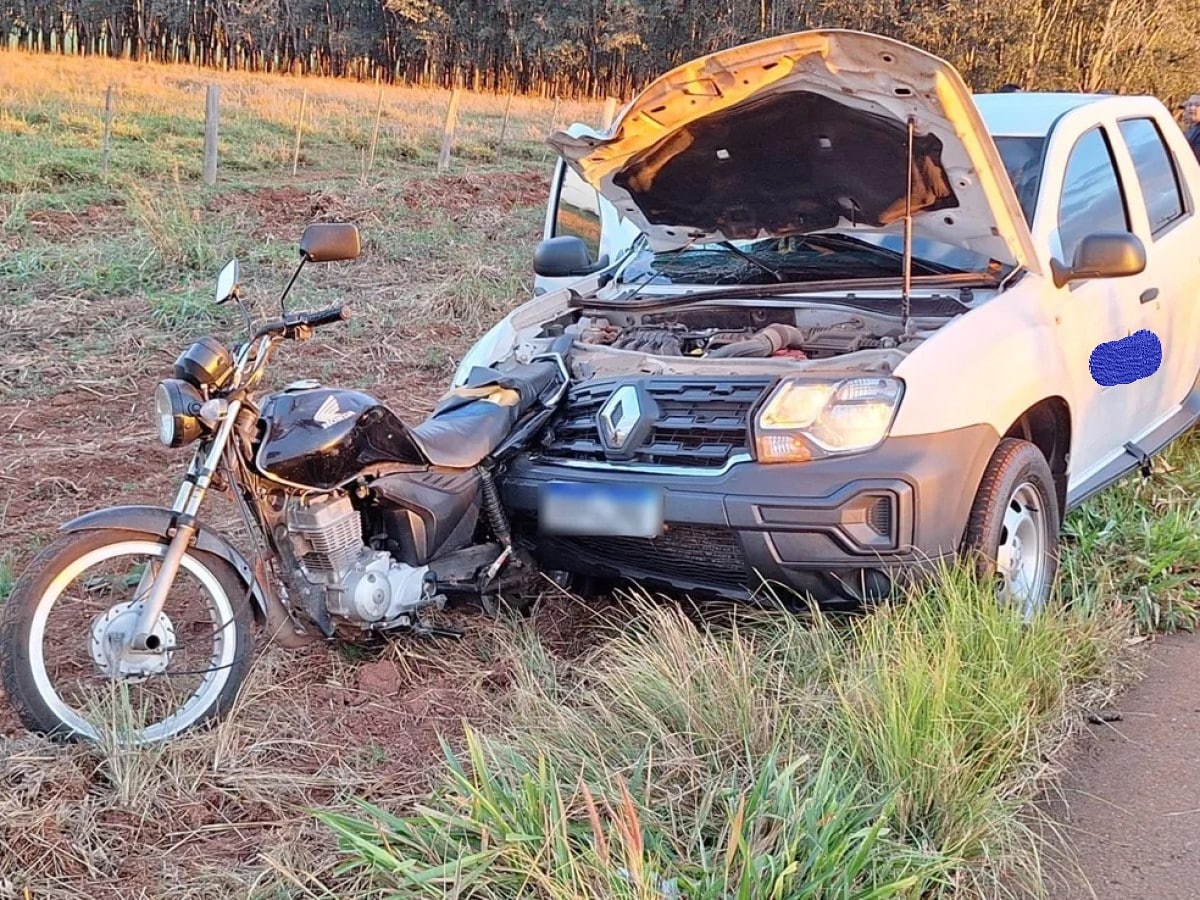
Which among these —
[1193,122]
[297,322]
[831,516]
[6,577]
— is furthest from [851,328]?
[1193,122]

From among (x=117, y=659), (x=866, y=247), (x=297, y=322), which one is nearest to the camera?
(x=117, y=659)

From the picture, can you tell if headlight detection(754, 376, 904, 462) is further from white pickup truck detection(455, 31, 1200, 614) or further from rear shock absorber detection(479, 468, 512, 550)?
rear shock absorber detection(479, 468, 512, 550)

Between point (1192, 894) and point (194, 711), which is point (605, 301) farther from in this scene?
point (1192, 894)

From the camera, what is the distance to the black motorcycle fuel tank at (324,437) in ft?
10.6

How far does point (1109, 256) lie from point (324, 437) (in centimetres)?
253

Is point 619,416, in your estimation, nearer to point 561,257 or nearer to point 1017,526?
point 1017,526

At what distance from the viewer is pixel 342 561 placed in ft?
11.1

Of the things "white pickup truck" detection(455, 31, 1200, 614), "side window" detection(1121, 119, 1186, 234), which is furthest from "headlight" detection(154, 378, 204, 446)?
"side window" detection(1121, 119, 1186, 234)

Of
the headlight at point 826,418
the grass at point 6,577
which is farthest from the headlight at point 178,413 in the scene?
the headlight at point 826,418

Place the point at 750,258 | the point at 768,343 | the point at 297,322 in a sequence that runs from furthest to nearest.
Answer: the point at 750,258, the point at 768,343, the point at 297,322

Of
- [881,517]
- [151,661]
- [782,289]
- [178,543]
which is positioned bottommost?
[151,661]

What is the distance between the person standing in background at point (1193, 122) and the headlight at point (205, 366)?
6.74m

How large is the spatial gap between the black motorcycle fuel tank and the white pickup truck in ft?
1.80

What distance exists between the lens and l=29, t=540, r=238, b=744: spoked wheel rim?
9.71ft
